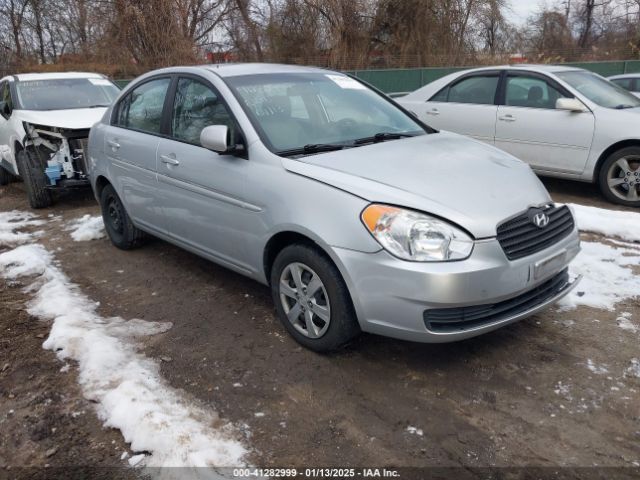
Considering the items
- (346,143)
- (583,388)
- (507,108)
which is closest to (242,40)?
(507,108)

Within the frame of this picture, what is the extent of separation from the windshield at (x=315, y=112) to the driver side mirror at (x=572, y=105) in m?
2.90

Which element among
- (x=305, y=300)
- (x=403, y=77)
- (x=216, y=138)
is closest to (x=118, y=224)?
(x=216, y=138)

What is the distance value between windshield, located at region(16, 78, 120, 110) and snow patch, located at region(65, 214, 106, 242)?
6.76 ft

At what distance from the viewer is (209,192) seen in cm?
392

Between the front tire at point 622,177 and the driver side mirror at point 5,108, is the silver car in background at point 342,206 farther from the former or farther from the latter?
the driver side mirror at point 5,108

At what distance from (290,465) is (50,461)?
3.75ft

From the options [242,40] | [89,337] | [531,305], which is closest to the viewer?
[531,305]

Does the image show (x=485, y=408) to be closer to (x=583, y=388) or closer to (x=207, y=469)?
(x=583, y=388)

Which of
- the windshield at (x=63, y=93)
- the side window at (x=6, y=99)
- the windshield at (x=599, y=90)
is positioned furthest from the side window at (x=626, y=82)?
the side window at (x=6, y=99)

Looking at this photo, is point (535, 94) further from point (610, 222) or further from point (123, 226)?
point (123, 226)

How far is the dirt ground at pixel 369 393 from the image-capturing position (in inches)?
104

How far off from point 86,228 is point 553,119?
5.55 meters

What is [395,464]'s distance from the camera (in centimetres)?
254

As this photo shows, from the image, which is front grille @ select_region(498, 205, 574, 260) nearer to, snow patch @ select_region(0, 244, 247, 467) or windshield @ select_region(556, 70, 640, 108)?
snow patch @ select_region(0, 244, 247, 467)
